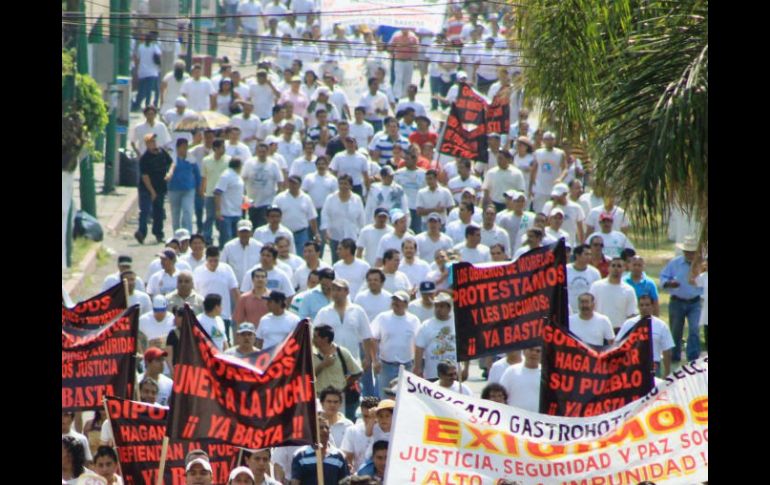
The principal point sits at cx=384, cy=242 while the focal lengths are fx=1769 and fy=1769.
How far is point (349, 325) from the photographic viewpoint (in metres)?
16.5

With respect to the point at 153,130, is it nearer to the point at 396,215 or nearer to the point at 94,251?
the point at 94,251

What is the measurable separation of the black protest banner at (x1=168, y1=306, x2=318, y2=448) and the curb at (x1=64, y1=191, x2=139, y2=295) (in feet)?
32.5

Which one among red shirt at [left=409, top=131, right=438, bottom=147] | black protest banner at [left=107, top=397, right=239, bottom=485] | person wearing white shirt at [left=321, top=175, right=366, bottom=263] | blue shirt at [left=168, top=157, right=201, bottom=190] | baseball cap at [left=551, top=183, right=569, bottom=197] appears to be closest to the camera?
black protest banner at [left=107, top=397, right=239, bottom=485]

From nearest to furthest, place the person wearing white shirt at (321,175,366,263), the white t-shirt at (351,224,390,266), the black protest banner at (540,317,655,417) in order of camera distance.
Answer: the black protest banner at (540,317,655,417)
the white t-shirt at (351,224,390,266)
the person wearing white shirt at (321,175,366,263)

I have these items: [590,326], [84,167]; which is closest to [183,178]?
[84,167]

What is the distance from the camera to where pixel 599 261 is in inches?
762

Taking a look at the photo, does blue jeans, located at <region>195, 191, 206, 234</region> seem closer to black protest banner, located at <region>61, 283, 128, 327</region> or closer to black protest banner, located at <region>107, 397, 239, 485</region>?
black protest banner, located at <region>61, 283, 128, 327</region>

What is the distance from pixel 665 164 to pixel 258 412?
3.19m

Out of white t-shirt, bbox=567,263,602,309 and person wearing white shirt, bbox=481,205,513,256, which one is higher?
person wearing white shirt, bbox=481,205,513,256

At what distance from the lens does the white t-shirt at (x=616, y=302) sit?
17.8 meters

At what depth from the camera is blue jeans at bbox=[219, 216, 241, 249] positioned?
73.3 ft

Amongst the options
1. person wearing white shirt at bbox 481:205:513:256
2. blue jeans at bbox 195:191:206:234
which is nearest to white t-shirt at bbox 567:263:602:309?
person wearing white shirt at bbox 481:205:513:256
